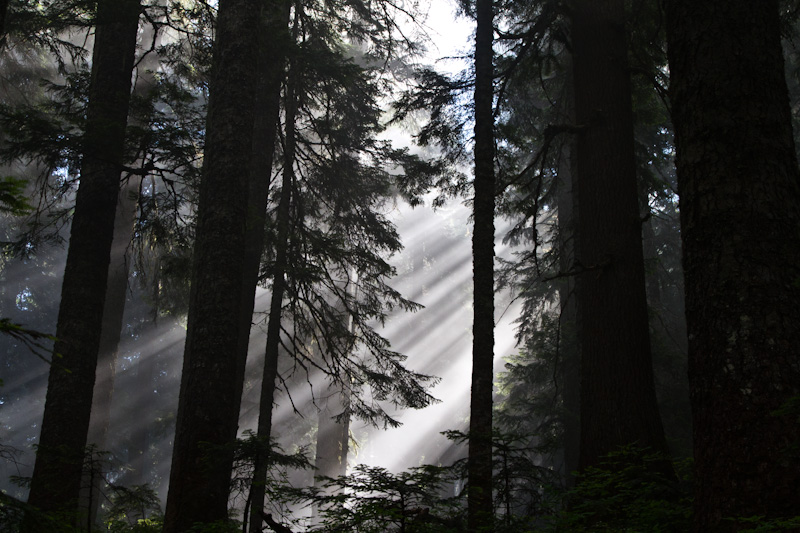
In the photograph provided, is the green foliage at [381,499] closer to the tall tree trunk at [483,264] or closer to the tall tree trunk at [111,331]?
the tall tree trunk at [483,264]

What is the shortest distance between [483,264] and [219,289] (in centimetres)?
337

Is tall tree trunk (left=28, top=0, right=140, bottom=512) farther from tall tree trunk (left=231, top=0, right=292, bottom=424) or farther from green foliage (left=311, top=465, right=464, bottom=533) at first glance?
green foliage (left=311, top=465, right=464, bottom=533)

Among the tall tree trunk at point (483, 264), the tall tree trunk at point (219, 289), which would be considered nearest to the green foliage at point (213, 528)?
the tall tree trunk at point (219, 289)

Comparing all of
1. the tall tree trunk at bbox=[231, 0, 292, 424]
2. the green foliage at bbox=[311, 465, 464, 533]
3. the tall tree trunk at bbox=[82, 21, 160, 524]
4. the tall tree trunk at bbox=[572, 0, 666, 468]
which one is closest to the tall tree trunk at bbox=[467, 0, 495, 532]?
the tall tree trunk at bbox=[572, 0, 666, 468]

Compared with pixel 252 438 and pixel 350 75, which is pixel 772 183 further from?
pixel 350 75

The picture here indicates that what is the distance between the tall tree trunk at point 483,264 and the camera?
625 cm

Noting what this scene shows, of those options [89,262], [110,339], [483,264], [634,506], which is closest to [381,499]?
[634,506]

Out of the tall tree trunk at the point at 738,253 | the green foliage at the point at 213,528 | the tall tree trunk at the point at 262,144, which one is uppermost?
the tall tree trunk at the point at 262,144

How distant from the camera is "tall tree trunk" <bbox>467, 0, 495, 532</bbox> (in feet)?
20.5

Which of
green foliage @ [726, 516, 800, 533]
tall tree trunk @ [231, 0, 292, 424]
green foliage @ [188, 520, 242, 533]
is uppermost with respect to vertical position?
tall tree trunk @ [231, 0, 292, 424]

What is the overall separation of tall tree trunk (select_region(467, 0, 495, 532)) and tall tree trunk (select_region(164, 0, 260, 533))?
2611 mm

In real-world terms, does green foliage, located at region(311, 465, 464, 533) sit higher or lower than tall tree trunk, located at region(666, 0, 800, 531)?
lower

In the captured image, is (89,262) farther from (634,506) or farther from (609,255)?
(634,506)

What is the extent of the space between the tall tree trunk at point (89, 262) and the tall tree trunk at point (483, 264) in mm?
4618
